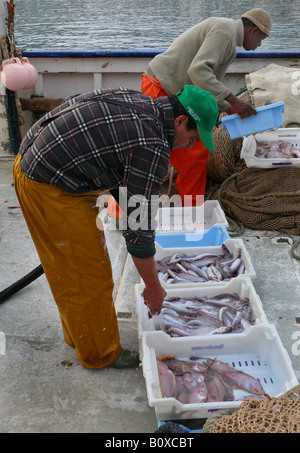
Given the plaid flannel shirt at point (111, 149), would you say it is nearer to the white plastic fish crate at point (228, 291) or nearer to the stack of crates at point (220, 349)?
the stack of crates at point (220, 349)

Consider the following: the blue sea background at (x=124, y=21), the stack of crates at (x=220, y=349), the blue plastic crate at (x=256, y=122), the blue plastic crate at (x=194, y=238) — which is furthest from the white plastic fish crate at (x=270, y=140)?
the blue sea background at (x=124, y=21)

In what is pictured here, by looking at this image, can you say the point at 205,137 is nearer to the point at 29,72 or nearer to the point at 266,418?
the point at 266,418

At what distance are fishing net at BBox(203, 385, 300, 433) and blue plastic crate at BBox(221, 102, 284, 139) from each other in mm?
2948

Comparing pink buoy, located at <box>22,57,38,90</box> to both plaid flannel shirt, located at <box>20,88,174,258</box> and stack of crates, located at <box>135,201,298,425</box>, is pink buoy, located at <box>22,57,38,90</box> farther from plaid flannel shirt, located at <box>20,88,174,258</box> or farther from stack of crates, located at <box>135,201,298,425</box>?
plaid flannel shirt, located at <box>20,88,174,258</box>

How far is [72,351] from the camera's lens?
10.6 ft

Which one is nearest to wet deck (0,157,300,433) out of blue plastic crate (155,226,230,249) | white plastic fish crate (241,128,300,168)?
blue plastic crate (155,226,230,249)

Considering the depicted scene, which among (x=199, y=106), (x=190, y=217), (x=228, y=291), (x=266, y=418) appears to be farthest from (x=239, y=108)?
(x=266, y=418)

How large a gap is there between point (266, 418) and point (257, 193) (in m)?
3.45

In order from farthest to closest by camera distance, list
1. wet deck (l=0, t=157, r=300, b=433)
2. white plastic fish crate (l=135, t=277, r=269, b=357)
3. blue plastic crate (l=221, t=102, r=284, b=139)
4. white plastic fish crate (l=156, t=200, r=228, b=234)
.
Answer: white plastic fish crate (l=156, t=200, r=228, b=234) < blue plastic crate (l=221, t=102, r=284, b=139) < white plastic fish crate (l=135, t=277, r=269, b=357) < wet deck (l=0, t=157, r=300, b=433)

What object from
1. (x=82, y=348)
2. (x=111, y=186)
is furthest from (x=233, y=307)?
(x=111, y=186)

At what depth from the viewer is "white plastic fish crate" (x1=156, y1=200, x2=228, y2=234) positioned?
184 inches

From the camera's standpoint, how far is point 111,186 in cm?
241

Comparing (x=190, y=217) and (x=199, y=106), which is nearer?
(x=199, y=106)

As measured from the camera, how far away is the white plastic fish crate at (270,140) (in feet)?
15.9
